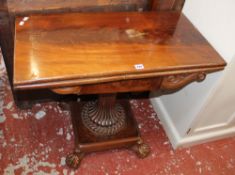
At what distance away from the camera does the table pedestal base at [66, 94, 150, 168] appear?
1381 millimetres

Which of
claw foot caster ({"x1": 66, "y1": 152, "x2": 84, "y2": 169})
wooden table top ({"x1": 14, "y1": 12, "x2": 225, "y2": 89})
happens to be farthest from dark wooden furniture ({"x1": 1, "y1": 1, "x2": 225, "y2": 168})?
claw foot caster ({"x1": 66, "y1": 152, "x2": 84, "y2": 169})

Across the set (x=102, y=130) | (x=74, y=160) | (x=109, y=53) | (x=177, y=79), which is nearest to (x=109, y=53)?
(x=109, y=53)

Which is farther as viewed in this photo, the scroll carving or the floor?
the floor

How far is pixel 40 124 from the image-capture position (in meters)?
1.56

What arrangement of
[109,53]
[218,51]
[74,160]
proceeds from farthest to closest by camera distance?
[74,160], [218,51], [109,53]

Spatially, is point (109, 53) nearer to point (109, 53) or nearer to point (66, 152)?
point (109, 53)

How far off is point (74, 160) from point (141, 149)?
1.31 feet

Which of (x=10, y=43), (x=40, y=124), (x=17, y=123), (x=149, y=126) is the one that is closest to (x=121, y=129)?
(x=149, y=126)

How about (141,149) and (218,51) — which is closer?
(218,51)

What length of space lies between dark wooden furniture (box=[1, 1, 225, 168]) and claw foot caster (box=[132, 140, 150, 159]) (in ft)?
1.79

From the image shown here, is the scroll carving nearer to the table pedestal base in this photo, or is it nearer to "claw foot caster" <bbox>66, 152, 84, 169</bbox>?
the table pedestal base

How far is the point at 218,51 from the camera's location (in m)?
1.10

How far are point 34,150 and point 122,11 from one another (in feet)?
3.04

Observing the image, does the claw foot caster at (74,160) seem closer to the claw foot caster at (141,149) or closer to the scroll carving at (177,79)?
the claw foot caster at (141,149)
